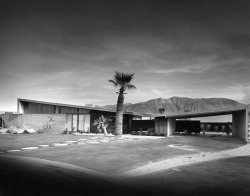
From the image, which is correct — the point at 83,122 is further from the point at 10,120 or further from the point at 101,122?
the point at 10,120

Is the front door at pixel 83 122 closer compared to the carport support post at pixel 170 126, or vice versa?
the carport support post at pixel 170 126

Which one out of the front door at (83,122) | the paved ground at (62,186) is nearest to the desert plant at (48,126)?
the front door at (83,122)

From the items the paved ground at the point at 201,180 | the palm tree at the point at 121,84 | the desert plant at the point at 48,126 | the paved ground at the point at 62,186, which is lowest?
the paved ground at the point at 201,180

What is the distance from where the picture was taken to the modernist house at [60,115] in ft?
111

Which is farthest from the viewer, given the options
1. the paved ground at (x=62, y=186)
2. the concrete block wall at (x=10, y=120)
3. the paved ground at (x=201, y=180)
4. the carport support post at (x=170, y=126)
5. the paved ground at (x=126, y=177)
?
the concrete block wall at (x=10, y=120)

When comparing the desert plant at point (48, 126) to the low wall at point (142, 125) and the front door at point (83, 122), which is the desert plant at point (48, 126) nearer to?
the front door at point (83, 122)

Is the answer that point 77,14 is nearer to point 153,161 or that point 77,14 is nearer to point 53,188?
point 153,161

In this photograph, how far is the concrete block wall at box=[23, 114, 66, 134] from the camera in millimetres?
34188

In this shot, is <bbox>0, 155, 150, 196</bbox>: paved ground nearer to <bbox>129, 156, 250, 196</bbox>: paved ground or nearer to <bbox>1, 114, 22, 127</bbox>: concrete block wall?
<bbox>129, 156, 250, 196</bbox>: paved ground

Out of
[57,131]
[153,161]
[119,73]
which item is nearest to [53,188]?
[153,161]

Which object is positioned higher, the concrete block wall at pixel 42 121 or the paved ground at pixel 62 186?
the concrete block wall at pixel 42 121

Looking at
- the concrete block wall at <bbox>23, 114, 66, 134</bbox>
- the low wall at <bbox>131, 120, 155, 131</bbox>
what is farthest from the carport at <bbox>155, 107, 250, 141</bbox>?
the concrete block wall at <bbox>23, 114, 66, 134</bbox>

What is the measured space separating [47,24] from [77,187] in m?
18.0

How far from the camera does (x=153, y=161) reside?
12516 millimetres
